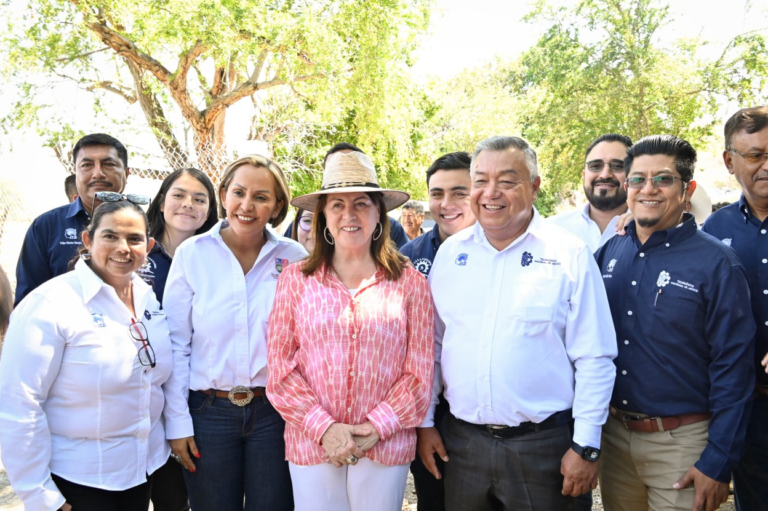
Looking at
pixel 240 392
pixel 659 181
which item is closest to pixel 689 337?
pixel 659 181

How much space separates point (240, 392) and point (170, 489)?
3.43 feet

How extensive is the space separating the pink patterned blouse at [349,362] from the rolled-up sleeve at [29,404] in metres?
1.00

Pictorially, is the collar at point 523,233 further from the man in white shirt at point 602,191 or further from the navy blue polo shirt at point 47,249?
the navy blue polo shirt at point 47,249

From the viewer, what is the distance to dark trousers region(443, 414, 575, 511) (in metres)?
2.84

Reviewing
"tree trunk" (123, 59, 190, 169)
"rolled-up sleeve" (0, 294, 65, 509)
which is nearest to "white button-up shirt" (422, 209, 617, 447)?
"rolled-up sleeve" (0, 294, 65, 509)

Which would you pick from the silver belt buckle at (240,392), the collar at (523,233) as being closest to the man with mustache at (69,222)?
the silver belt buckle at (240,392)

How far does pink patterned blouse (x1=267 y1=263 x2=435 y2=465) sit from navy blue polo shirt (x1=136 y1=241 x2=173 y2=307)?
112 cm

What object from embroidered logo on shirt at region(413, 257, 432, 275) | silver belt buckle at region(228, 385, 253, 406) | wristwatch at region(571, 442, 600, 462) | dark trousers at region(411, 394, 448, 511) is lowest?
dark trousers at region(411, 394, 448, 511)

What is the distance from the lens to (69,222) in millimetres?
3938

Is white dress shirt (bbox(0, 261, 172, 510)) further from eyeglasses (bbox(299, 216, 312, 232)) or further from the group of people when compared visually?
eyeglasses (bbox(299, 216, 312, 232))

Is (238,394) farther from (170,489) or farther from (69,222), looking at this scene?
(69,222)

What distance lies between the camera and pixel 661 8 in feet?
50.6

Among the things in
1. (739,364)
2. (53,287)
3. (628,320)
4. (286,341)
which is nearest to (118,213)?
(53,287)

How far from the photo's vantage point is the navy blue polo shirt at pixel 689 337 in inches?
108
